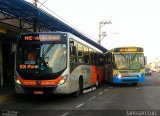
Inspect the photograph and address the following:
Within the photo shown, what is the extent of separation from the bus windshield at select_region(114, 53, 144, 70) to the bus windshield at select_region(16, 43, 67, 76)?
1182 centimetres

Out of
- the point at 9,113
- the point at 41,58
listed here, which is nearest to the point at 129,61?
the point at 41,58

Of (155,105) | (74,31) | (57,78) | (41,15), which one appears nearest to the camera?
(155,105)

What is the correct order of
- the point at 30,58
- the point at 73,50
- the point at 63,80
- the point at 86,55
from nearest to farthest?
the point at 63,80 → the point at 30,58 → the point at 73,50 → the point at 86,55

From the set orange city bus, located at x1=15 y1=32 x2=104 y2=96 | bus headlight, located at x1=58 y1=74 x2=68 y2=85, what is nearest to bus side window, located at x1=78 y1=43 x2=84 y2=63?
orange city bus, located at x1=15 y1=32 x2=104 y2=96

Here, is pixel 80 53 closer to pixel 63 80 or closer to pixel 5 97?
pixel 63 80

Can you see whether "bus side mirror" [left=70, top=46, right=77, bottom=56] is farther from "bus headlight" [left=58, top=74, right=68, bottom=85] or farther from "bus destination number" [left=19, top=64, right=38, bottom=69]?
"bus destination number" [left=19, top=64, right=38, bottom=69]

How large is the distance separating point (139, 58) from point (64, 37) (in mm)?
12431

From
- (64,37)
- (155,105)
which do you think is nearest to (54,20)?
(64,37)

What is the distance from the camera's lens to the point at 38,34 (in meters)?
17.6

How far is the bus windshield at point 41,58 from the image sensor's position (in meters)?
16.9

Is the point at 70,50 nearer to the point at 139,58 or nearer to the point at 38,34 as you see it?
the point at 38,34

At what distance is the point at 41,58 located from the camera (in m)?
17.1

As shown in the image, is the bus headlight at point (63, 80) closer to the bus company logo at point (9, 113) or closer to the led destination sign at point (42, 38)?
the led destination sign at point (42, 38)

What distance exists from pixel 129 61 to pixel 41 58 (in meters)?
12.7
